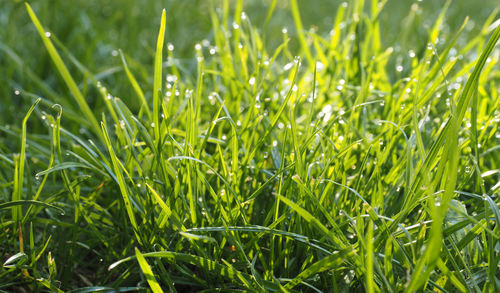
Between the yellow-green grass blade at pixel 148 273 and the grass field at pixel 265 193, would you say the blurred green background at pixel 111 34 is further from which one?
the yellow-green grass blade at pixel 148 273

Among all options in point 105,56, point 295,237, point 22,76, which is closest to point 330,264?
point 295,237

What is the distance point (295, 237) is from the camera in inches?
27.4

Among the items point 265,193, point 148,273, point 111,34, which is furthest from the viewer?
point 111,34

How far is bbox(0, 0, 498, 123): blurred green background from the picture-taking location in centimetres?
152

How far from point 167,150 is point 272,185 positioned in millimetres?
216

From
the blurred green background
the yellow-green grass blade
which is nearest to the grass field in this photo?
the yellow-green grass blade

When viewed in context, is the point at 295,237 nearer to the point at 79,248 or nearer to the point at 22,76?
the point at 79,248

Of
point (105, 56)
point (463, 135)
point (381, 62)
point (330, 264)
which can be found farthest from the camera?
point (105, 56)

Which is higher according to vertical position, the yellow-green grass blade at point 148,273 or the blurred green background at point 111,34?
the blurred green background at point 111,34

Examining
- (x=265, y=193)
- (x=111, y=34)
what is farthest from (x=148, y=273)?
(x=111, y=34)

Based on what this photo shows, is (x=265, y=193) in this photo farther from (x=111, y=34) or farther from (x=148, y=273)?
(x=111, y=34)

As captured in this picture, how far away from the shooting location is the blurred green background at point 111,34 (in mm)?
1522

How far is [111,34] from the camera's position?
2082 millimetres

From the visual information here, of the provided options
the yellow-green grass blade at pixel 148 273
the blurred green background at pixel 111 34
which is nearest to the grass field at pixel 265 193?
the yellow-green grass blade at pixel 148 273
